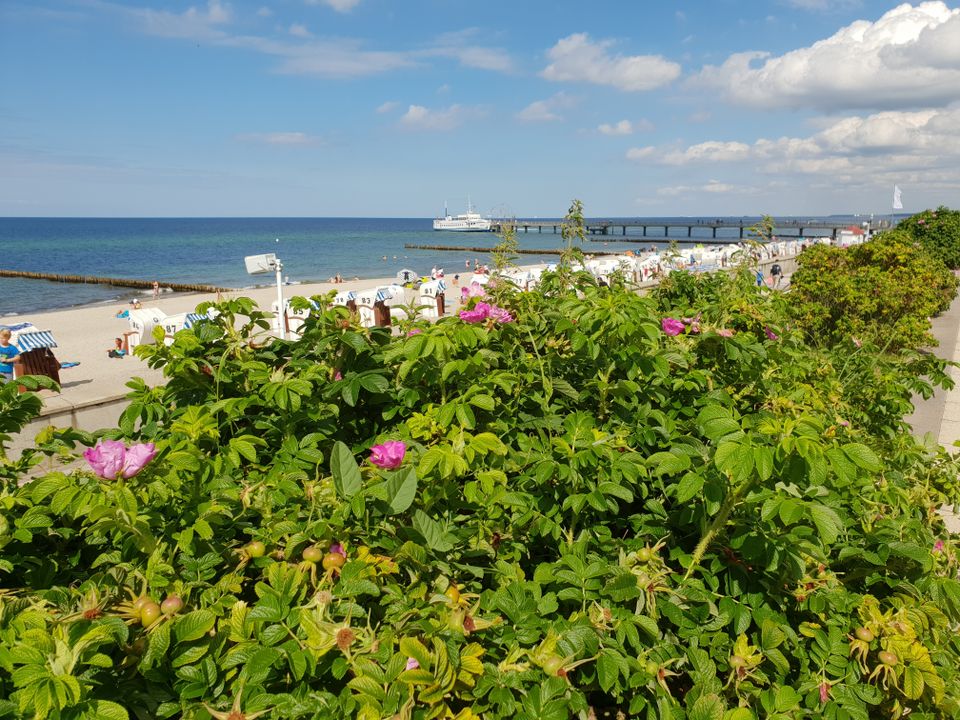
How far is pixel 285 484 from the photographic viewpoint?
158cm

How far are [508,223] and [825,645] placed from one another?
2.26 m

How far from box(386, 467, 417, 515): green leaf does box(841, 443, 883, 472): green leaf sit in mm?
1089

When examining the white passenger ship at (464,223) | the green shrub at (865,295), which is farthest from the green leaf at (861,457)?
the white passenger ship at (464,223)

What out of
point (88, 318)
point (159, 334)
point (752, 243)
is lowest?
point (88, 318)

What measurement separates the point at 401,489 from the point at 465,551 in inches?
15.7

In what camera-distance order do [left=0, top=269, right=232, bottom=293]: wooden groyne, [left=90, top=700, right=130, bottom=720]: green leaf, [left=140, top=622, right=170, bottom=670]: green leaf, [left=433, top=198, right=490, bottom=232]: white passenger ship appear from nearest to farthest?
1. [left=90, top=700, right=130, bottom=720]: green leaf
2. [left=140, top=622, right=170, bottom=670]: green leaf
3. [left=0, top=269, right=232, bottom=293]: wooden groyne
4. [left=433, top=198, right=490, bottom=232]: white passenger ship

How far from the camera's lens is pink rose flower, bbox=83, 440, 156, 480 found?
4.35 ft

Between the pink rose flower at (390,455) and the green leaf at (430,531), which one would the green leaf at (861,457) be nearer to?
the green leaf at (430,531)

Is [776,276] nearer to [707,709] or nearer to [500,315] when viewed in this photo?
[500,315]

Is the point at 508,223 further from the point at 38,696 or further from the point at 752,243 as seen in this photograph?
the point at 38,696

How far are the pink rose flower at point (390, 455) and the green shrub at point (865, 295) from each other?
26.2ft

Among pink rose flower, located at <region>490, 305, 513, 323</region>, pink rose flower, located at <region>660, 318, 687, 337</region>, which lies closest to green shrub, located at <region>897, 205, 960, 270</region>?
pink rose flower, located at <region>660, 318, 687, 337</region>

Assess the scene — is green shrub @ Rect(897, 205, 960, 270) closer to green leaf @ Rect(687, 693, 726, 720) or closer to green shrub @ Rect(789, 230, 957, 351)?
green shrub @ Rect(789, 230, 957, 351)

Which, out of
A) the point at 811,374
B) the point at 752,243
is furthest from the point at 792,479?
the point at 752,243
